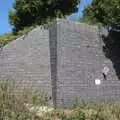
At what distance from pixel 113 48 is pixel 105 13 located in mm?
2130

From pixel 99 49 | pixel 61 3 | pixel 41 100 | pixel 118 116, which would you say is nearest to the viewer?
pixel 41 100

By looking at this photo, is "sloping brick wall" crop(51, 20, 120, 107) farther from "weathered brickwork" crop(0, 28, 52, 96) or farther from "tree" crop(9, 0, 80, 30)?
"tree" crop(9, 0, 80, 30)

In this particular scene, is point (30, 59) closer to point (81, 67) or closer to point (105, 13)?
point (81, 67)

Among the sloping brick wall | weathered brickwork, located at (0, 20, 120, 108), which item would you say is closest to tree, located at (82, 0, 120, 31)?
the sloping brick wall

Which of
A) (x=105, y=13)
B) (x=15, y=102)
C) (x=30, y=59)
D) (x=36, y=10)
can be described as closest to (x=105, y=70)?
(x=105, y=13)

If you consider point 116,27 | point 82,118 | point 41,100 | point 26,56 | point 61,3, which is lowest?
point 82,118

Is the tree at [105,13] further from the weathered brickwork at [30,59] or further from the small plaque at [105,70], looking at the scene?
the weathered brickwork at [30,59]

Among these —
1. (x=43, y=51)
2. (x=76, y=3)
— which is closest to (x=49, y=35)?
(x=43, y=51)

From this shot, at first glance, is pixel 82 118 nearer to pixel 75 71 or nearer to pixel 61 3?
pixel 75 71

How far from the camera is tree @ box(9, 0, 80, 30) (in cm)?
2680

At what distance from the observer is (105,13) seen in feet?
73.4

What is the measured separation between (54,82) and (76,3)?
1051 cm

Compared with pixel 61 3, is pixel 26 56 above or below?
below

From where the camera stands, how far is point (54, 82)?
19.7 m
